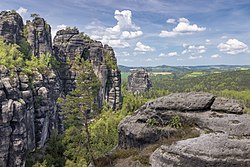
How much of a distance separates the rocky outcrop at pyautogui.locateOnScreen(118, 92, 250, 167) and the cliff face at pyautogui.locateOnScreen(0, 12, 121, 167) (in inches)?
1407

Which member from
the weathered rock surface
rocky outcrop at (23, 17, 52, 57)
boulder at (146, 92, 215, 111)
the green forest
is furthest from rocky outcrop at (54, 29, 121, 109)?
the weathered rock surface

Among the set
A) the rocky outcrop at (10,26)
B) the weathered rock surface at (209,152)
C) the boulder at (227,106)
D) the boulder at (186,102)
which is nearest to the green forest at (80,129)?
the weathered rock surface at (209,152)

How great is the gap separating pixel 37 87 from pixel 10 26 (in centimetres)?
3590

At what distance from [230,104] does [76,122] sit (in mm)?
13773

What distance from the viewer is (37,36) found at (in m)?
105

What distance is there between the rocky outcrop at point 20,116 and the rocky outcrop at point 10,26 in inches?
1175

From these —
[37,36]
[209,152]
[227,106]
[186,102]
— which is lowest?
[209,152]

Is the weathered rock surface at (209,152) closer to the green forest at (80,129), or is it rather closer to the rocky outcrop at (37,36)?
the green forest at (80,129)

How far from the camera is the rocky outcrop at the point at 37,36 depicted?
103875mm

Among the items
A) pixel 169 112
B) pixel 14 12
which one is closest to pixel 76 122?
pixel 169 112

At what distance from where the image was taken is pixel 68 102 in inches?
1095

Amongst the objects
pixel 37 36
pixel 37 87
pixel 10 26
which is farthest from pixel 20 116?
pixel 37 36

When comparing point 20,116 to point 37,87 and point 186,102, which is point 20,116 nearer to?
point 37,87

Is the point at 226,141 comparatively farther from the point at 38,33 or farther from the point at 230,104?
the point at 38,33
